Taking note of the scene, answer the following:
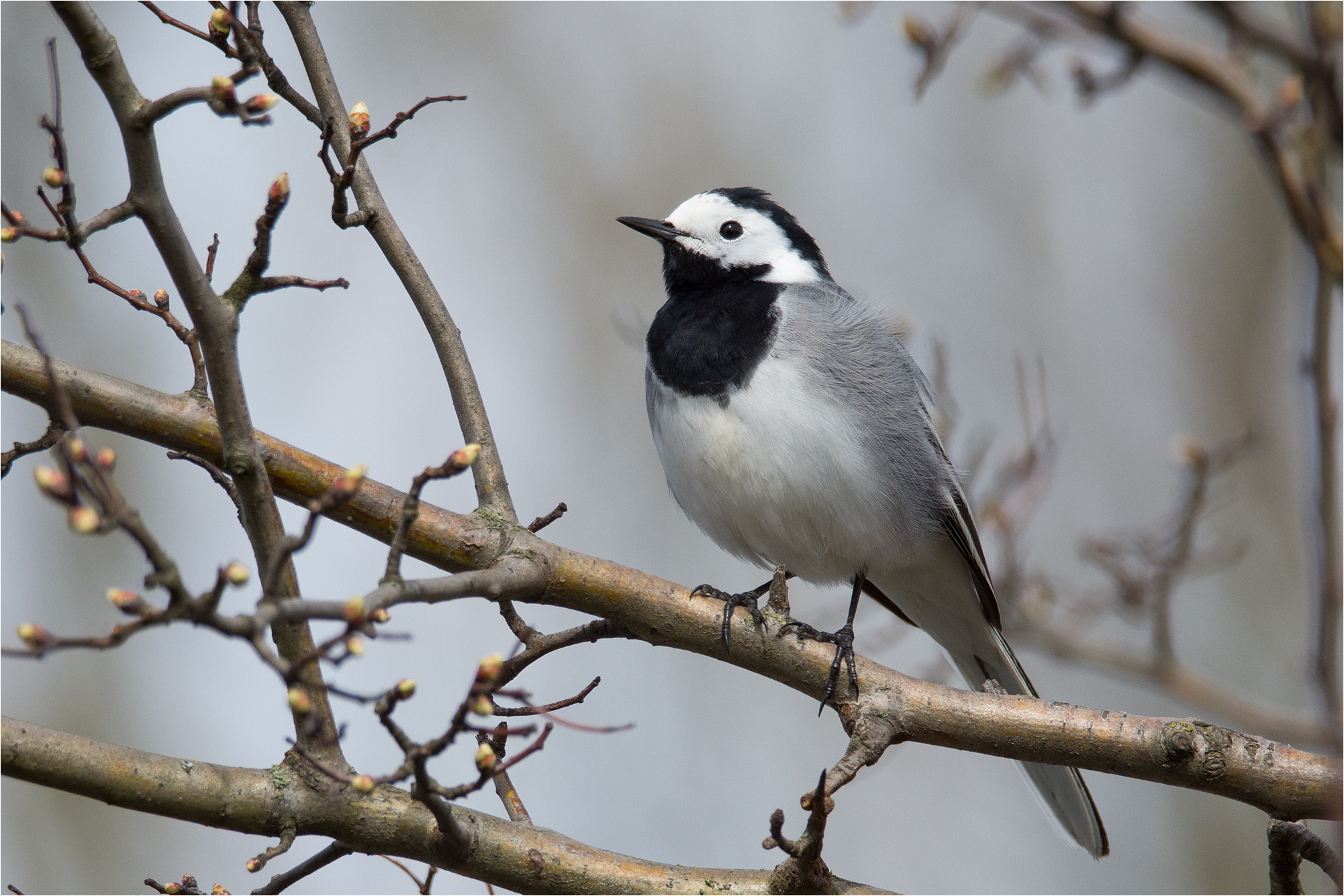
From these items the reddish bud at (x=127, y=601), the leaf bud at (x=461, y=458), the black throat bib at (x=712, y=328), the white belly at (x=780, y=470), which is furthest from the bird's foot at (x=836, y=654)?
the reddish bud at (x=127, y=601)

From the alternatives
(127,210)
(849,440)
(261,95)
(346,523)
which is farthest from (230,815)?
(849,440)

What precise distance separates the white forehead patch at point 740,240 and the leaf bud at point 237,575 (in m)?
3.68

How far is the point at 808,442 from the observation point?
4.30 metres

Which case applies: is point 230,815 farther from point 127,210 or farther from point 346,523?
point 127,210

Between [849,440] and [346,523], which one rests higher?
[849,440]

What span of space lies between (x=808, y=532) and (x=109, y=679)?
6415 mm

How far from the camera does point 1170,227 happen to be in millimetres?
Answer: 10648

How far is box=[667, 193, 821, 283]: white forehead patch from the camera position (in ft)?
17.3

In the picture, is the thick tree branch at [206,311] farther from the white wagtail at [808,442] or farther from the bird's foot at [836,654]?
the white wagtail at [808,442]

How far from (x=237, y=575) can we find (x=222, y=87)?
2.87 feet

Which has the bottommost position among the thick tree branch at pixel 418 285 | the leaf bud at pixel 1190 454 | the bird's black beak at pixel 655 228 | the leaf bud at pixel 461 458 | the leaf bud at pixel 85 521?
the leaf bud at pixel 85 521

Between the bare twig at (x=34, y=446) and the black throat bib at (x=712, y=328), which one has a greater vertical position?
the black throat bib at (x=712, y=328)

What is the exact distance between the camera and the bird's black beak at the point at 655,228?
536 cm

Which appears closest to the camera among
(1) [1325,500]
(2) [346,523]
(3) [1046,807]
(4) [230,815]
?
(1) [1325,500]
